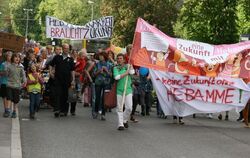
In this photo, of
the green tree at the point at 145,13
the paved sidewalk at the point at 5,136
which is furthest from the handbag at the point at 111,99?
the green tree at the point at 145,13

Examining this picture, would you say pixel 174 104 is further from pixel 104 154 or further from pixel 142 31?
pixel 104 154

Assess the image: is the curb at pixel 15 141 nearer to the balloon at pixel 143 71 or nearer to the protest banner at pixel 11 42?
the balloon at pixel 143 71

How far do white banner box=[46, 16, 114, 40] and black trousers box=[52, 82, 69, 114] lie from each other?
5.77 m

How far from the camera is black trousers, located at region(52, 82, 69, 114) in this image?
14108mm

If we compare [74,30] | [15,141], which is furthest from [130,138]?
[74,30]

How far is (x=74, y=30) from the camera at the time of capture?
20.3 meters

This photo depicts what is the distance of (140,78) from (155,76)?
1.78 meters

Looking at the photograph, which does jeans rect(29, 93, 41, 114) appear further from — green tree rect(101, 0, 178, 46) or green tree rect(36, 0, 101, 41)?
green tree rect(36, 0, 101, 41)

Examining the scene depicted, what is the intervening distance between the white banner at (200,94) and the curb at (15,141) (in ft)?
12.0

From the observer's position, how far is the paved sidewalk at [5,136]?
29.4 ft

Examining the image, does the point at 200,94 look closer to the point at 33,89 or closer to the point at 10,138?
the point at 33,89

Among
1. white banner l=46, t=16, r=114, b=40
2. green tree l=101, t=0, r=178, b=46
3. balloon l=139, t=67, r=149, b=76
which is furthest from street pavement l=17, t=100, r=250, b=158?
green tree l=101, t=0, r=178, b=46

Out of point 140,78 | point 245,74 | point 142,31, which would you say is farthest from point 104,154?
point 140,78

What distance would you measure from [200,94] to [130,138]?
131 inches
